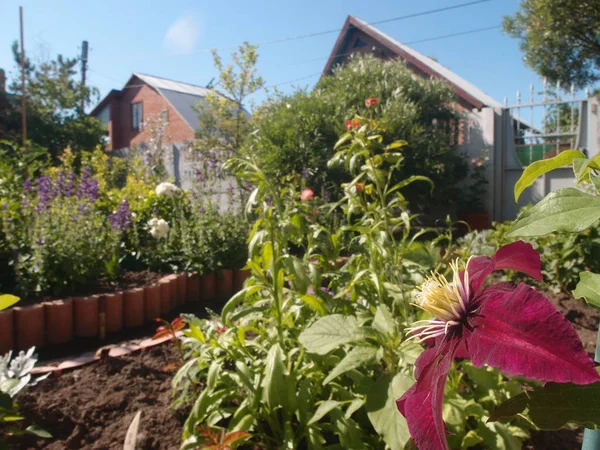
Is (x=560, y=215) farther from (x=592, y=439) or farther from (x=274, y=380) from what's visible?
(x=274, y=380)

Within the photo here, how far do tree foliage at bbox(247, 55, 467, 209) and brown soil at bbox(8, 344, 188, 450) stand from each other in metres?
3.60

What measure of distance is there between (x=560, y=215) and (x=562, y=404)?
156 millimetres

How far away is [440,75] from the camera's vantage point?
1256 cm

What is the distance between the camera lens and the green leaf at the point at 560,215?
0.38 m

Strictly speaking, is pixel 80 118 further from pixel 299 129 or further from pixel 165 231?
pixel 165 231

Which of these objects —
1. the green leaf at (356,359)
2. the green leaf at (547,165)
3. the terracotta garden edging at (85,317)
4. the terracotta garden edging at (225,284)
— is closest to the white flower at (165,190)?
the terracotta garden edging at (225,284)

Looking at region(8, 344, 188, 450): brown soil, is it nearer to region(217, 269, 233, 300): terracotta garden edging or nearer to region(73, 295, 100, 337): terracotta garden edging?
region(73, 295, 100, 337): terracotta garden edging

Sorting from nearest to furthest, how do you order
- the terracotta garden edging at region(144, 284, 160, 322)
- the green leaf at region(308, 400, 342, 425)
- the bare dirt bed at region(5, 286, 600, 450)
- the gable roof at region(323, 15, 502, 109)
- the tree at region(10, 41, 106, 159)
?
1. the green leaf at region(308, 400, 342, 425)
2. the bare dirt bed at region(5, 286, 600, 450)
3. the terracotta garden edging at region(144, 284, 160, 322)
4. the gable roof at region(323, 15, 502, 109)
5. the tree at region(10, 41, 106, 159)

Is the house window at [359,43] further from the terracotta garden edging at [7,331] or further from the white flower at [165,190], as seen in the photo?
the terracotta garden edging at [7,331]

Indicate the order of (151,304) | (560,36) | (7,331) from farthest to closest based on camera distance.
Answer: (560,36)
(151,304)
(7,331)

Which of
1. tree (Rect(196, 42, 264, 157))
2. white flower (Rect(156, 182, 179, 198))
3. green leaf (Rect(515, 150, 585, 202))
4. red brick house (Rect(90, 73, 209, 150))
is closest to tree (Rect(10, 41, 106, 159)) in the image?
red brick house (Rect(90, 73, 209, 150))

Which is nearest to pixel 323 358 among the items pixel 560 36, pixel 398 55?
pixel 560 36

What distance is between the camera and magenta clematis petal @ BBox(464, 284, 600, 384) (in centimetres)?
32

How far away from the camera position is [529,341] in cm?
34
